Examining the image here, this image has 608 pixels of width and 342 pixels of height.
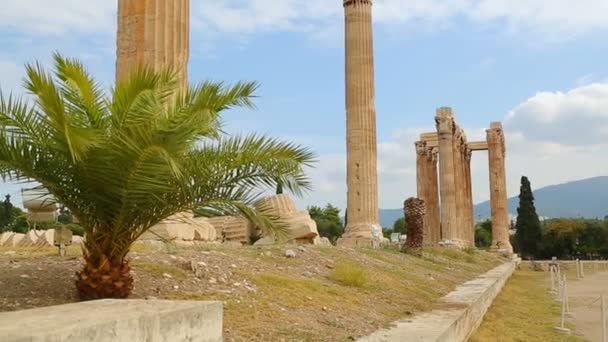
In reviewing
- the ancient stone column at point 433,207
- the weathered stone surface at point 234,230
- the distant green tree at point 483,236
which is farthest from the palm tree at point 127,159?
the distant green tree at point 483,236

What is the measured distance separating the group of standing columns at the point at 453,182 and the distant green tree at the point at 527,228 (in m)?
16.7

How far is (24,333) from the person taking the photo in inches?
122

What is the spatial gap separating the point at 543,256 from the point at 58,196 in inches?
2529

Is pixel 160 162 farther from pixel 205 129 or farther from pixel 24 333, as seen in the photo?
pixel 24 333

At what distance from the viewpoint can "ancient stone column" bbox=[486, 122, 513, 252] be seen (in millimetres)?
45938

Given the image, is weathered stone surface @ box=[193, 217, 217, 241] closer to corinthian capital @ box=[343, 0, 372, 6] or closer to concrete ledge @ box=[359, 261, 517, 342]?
concrete ledge @ box=[359, 261, 517, 342]

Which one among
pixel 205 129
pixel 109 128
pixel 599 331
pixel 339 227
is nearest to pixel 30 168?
pixel 109 128

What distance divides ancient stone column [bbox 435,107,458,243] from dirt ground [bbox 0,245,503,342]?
956 inches

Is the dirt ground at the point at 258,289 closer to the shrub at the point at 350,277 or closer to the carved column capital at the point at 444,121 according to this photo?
the shrub at the point at 350,277

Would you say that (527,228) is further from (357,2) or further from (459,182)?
(357,2)

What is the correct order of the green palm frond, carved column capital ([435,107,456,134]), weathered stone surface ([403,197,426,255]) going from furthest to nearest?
carved column capital ([435,107,456,134]) → weathered stone surface ([403,197,426,255]) → the green palm frond

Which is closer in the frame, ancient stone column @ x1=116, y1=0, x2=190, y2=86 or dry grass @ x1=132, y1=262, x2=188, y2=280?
dry grass @ x1=132, y1=262, x2=188, y2=280

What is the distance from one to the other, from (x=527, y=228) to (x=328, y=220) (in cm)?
2600

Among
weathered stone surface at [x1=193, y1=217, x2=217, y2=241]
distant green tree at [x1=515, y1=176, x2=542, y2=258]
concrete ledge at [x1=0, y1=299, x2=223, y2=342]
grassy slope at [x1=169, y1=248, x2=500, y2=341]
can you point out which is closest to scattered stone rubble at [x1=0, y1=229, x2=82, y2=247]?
weathered stone surface at [x1=193, y1=217, x2=217, y2=241]
